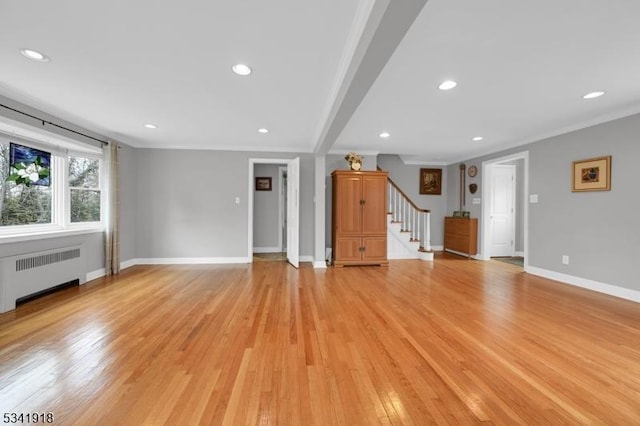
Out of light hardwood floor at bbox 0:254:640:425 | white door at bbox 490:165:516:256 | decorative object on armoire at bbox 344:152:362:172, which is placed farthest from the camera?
white door at bbox 490:165:516:256

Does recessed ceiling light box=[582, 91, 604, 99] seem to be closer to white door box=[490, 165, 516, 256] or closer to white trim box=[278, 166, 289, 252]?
white door box=[490, 165, 516, 256]

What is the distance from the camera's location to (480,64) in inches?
89.0

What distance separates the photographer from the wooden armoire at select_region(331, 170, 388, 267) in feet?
16.9

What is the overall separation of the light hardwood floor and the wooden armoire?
5.32 feet

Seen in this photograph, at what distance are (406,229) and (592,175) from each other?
3244 mm

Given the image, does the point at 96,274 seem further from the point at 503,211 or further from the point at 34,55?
the point at 503,211

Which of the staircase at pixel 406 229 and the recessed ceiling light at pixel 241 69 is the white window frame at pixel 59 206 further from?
the staircase at pixel 406 229

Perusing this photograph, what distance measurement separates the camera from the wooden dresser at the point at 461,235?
6.14 meters

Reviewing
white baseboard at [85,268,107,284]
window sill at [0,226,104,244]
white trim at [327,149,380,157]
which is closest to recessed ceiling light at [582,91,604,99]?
white trim at [327,149,380,157]

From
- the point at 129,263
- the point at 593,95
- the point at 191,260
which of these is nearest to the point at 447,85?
the point at 593,95

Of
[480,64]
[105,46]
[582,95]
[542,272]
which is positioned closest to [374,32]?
[480,64]

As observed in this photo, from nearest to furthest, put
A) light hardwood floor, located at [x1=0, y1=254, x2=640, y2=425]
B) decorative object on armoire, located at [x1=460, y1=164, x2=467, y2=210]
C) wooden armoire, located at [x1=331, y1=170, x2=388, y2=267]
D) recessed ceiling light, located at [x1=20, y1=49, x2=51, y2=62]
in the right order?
light hardwood floor, located at [x1=0, y1=254, x2=640, y2=425]
recessed ceiling light, located at [x1=20, y1=49, x2=51, y2=62]
wooden armoire, located at [x1=331, y1=170, x2=388, y2=267]
decorative object on armoire, located at [x1=460, y1=164, x2=467, y2=210]

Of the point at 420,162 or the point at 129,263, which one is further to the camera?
the point at 420,162

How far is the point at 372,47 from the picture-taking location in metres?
1.61
